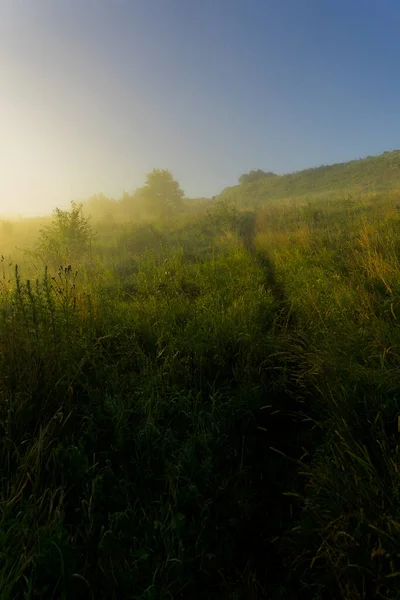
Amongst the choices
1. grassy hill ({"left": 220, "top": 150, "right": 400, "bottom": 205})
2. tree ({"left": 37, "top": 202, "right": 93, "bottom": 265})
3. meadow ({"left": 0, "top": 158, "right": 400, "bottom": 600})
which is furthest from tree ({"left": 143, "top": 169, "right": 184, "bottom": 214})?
meadow ({"left": 0, "top": 158, "right": 400, "bottom": 600})

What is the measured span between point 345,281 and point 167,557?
3.70 meters

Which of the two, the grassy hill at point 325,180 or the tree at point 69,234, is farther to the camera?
the grassy hill at point 325,180

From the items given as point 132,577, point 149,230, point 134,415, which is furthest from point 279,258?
point 149,230

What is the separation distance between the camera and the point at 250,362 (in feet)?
9.39

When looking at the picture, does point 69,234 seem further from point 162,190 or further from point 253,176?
point 253,176

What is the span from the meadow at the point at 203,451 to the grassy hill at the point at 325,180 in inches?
1107

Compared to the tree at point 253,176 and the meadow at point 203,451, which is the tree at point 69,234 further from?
the tree at point 253,176

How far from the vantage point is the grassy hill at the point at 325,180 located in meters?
31.5

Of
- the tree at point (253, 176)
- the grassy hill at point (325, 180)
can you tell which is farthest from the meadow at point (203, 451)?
the tree at point (253, 176)

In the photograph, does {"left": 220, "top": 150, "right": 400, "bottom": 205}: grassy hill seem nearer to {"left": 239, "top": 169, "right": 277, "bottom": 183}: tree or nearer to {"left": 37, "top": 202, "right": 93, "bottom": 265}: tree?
{"left": 239, "top": 169, "right": 277, "bottom": 183}: tree

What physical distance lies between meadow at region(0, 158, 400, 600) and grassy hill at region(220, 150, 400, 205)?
28.1 meters

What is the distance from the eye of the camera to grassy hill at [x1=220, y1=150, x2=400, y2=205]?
31.5m

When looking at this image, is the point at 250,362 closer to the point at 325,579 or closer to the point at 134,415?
the point at 134,415

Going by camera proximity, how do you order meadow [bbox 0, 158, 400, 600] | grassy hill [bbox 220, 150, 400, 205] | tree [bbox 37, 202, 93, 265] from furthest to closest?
grassy hill [bbox 220, 150, 400, 205], tree [bbox 37, 202, 93, 265], meadow [bbox 0, 158, 400, 600]
